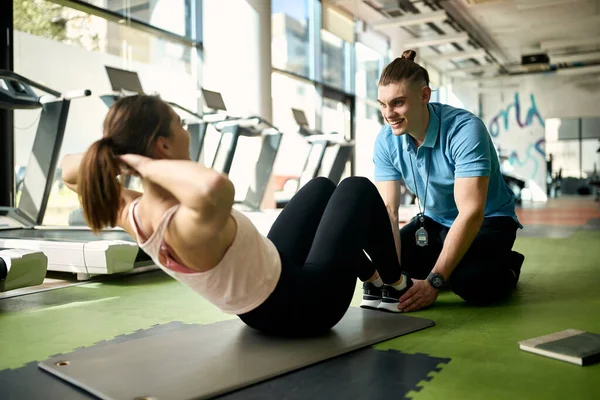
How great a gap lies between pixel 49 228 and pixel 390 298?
297 cm

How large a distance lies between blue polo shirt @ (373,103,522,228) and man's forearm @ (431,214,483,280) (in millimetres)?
191

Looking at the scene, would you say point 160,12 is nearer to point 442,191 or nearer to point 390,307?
point 442,191

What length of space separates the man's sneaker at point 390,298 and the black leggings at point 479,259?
30cm

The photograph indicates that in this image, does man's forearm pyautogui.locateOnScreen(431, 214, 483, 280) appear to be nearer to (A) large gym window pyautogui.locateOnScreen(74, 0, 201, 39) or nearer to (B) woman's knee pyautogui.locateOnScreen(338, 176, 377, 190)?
(B) woman's knee pyautogui.locateOnScreen(338, 176, 377, 190)

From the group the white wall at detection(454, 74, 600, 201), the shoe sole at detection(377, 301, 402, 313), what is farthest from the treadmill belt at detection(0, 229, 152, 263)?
the white wall at detection(454, 74, 600, 201)

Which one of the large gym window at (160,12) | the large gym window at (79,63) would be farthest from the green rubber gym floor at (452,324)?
the large gym window at (160,12)

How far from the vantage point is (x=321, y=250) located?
5.89 feet

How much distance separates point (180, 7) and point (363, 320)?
5.77 m

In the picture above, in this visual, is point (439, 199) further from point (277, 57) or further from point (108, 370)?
point (277, 57)

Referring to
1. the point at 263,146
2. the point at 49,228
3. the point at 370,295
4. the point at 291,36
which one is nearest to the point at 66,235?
the point at 49,228

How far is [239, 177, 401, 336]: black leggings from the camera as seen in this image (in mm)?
1711

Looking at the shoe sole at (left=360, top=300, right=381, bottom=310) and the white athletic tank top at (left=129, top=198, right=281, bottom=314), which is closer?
the white athletic tank top at (left=129, top=198, right=281, bottom=314)

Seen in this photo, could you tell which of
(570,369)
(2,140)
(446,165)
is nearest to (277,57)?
(2,140)

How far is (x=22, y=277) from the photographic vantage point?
2553 millimetres
